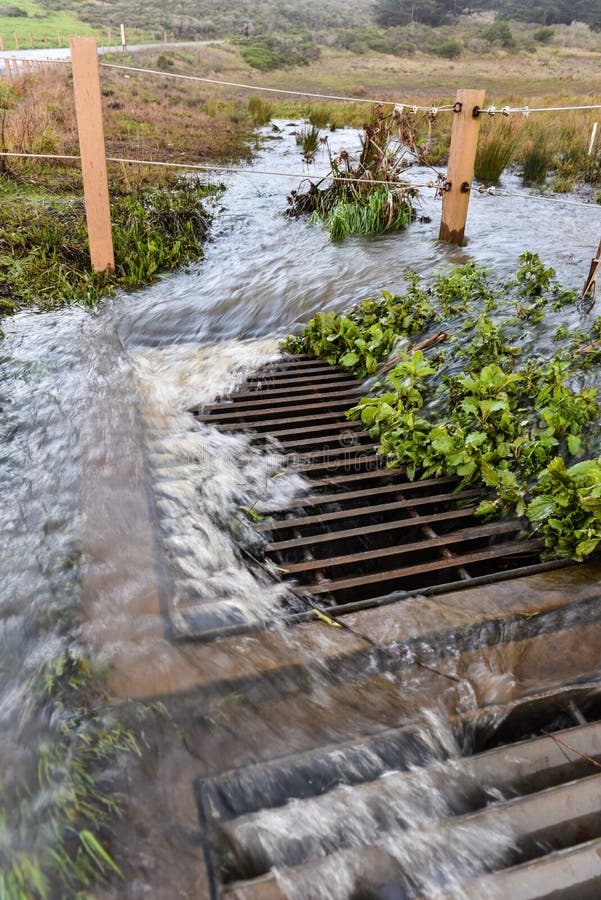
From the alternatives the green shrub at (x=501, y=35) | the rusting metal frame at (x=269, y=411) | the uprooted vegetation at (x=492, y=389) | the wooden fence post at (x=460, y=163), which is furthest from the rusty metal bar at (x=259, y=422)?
the green shrub at (x=501, y=35)

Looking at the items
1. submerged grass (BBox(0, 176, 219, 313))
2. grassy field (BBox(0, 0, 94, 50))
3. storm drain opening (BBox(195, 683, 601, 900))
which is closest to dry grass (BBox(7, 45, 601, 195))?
submerged grass (BBox(0, 176, 219, 313))

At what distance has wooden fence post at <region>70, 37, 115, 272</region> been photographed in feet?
13.3

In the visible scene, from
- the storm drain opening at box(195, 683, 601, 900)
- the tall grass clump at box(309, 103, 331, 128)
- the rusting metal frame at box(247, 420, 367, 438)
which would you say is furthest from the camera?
the tall grass clump at box(309, 103, 331, 128)

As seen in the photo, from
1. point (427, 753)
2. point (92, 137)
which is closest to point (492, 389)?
point (427, 753)

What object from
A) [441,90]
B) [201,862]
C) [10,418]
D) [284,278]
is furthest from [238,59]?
[201,862]

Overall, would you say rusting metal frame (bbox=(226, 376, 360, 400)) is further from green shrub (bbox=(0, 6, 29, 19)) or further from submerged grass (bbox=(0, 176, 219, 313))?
green shrub (bbox=(0, 6, 29, 19))

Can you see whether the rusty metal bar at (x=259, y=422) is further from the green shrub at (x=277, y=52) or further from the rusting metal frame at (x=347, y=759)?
the green shrub at (x=277, y=52)

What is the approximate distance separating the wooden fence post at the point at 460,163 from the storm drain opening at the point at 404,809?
4610mm

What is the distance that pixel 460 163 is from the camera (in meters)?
5.08

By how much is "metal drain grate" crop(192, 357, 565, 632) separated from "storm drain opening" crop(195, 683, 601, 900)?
0.52m

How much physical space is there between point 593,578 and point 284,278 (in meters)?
4.08

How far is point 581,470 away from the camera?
227 cm

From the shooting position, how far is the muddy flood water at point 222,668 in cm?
136

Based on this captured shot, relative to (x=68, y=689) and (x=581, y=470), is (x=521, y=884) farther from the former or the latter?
(x=581, y=470)
